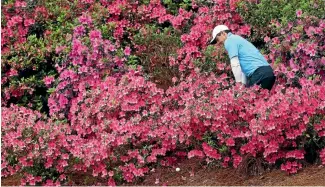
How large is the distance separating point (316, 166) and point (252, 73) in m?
1.44

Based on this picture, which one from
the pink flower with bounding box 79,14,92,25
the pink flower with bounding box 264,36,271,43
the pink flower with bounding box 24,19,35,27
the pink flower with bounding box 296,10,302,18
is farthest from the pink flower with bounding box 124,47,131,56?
the pink flower with bounding box 296,10,302,18

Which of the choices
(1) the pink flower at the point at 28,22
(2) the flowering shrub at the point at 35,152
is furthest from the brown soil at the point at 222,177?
(1) the pink flower at the point at 28,22

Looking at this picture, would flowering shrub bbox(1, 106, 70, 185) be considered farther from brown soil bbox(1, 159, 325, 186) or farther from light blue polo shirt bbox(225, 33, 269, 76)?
light blue polo shirt bbox(225, 33, 269, 76)

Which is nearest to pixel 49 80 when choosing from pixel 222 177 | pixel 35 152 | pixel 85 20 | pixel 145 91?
pixel 85 20

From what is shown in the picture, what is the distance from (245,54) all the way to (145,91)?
1187 mm

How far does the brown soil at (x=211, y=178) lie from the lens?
6.53m

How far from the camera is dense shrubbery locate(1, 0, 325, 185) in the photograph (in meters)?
6.81

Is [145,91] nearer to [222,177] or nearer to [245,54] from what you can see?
[245,54]

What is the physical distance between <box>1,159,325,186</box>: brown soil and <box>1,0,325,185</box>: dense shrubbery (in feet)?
0.33

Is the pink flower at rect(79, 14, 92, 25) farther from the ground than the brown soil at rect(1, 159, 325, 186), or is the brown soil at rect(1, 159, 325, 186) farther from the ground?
the pink flower at rect(79, 14, 92, 25)

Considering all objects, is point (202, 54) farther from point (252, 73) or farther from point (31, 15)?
point (31, 15)

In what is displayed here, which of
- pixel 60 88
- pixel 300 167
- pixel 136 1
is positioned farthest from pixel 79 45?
pixel 300 167

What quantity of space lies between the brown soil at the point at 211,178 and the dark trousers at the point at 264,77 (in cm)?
116

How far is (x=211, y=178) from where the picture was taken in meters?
6.91
